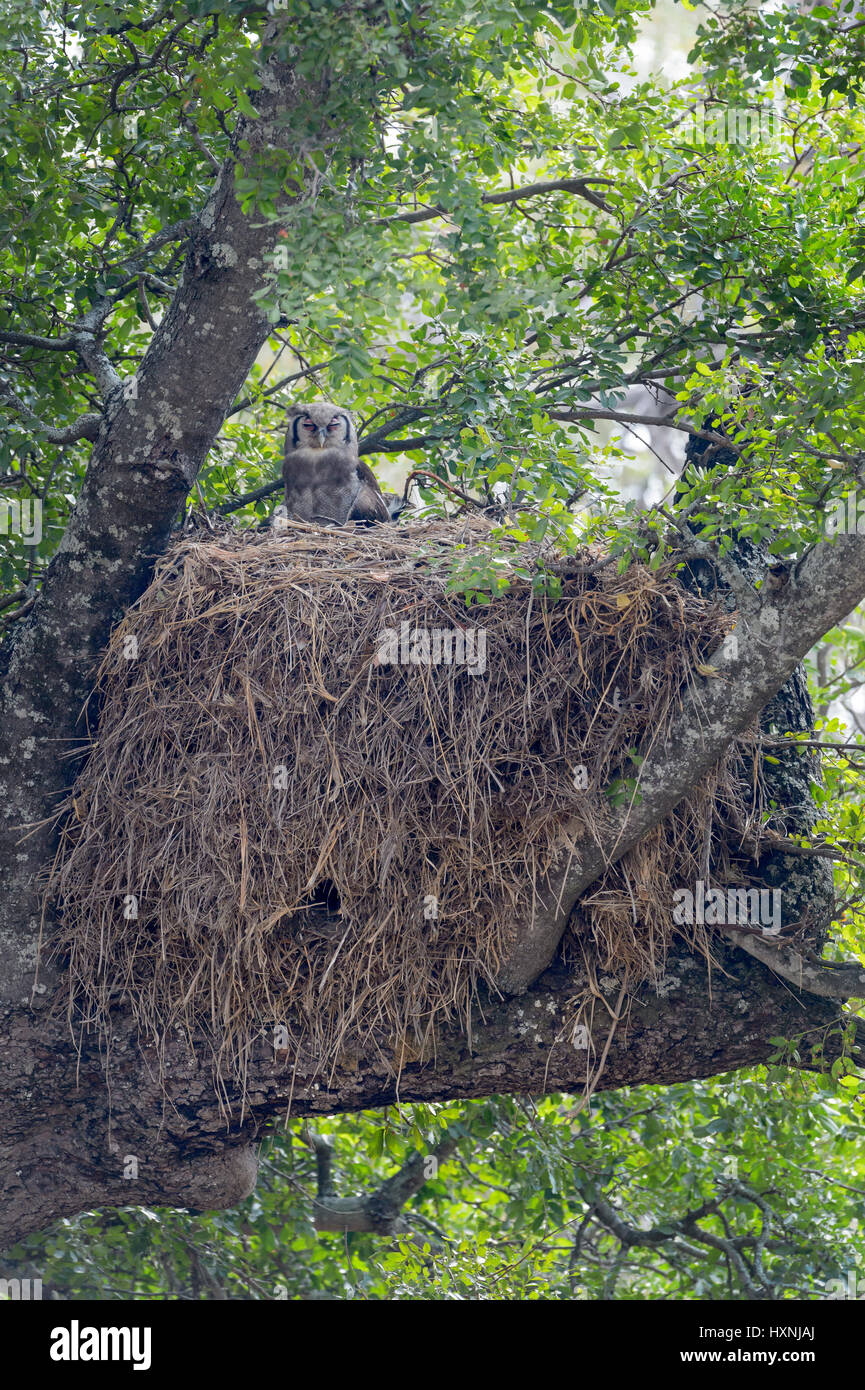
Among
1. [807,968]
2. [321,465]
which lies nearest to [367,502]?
[321,465]

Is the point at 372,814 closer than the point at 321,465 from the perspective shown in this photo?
Yes

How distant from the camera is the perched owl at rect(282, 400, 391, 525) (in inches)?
235

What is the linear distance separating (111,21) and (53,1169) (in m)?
4.06

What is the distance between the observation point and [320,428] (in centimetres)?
607

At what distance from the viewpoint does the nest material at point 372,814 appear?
384 cm

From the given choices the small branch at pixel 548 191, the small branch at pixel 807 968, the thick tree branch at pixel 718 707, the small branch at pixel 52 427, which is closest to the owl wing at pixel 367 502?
the small branch at pixel 548 191

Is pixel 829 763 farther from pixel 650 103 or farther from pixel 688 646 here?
pixel 650 103

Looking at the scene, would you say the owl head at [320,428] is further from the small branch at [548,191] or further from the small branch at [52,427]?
the small branch at [52,427]

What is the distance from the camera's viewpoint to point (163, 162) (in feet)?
17.5

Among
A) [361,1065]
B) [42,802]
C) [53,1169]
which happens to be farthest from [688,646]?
[53,1169]

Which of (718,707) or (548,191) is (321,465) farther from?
(718,707)

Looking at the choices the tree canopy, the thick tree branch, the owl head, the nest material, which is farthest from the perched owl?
the thick tree branch

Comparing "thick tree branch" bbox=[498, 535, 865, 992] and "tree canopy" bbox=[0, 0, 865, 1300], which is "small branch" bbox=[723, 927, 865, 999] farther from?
"thick tree branch" bbox=[498, 535, 865, 992]

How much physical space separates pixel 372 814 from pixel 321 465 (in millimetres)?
2628
